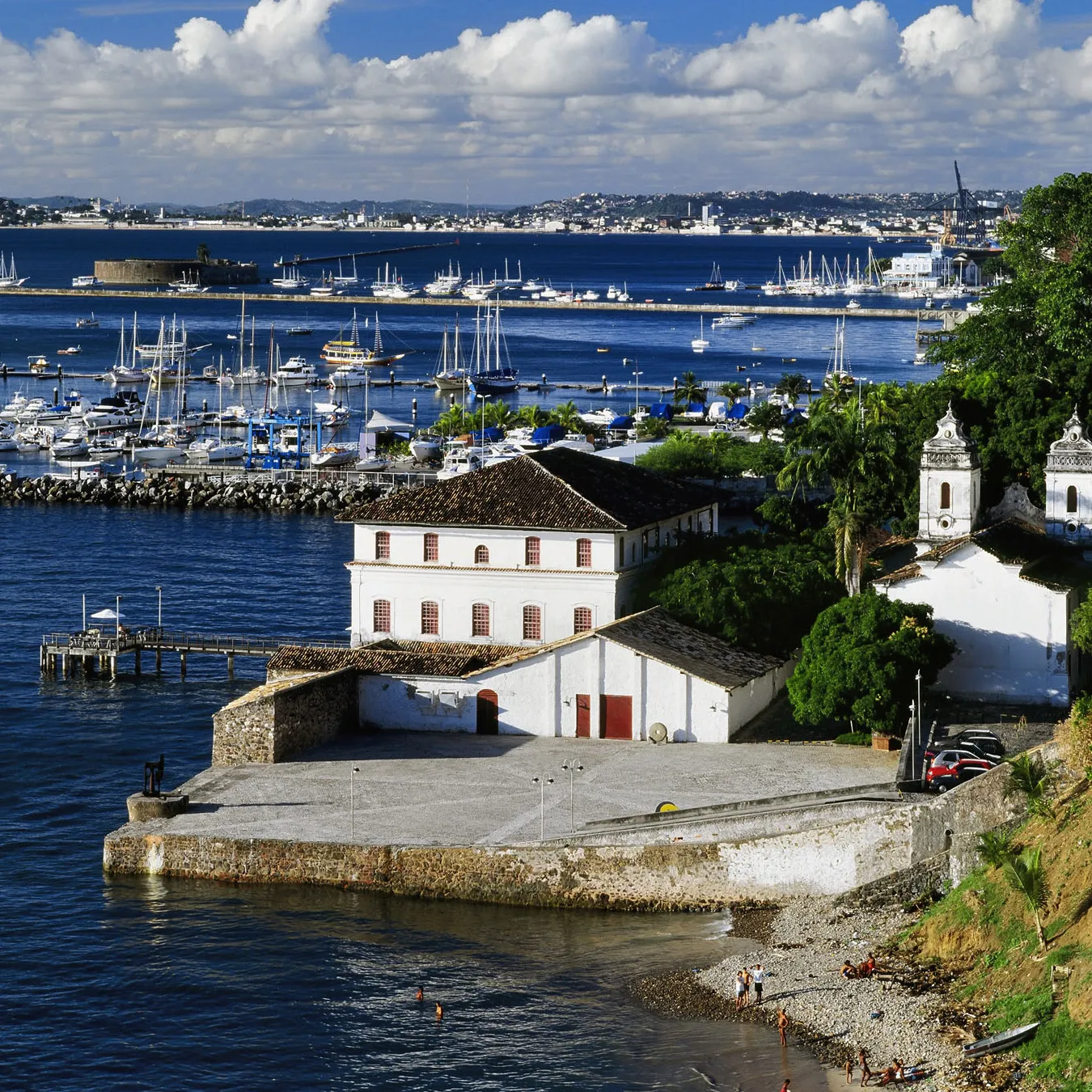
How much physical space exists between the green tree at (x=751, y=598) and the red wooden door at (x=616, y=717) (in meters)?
4.88

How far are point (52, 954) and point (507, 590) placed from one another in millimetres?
22616

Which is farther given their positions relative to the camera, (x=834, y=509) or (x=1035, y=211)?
(x=1035, y=211)

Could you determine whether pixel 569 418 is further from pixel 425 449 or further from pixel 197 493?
pixel 197 493

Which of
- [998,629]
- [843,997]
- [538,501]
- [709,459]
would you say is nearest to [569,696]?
[538,501]

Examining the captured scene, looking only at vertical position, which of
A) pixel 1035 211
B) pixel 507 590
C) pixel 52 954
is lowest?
pixel 52 954

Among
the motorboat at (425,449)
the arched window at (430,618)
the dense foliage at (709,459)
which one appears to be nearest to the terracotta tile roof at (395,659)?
the arched window at (430,618)

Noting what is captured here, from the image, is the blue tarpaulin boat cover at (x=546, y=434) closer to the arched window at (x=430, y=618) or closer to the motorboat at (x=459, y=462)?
the motorboat at (x=459, y=462)

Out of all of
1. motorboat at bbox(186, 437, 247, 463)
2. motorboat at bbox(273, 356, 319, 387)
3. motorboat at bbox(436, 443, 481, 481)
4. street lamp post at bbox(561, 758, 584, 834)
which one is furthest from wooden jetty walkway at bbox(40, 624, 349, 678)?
motorboat at bbox(273, 356, 319, 387)

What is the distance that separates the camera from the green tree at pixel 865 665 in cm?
5597

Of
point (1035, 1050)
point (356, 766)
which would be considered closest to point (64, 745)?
point (356, 766)

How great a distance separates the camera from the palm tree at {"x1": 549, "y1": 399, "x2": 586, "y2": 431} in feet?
450

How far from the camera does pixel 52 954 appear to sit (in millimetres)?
46594

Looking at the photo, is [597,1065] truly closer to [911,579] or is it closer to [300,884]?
[300,884]

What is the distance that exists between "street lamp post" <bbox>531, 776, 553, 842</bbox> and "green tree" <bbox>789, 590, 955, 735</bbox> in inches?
316
